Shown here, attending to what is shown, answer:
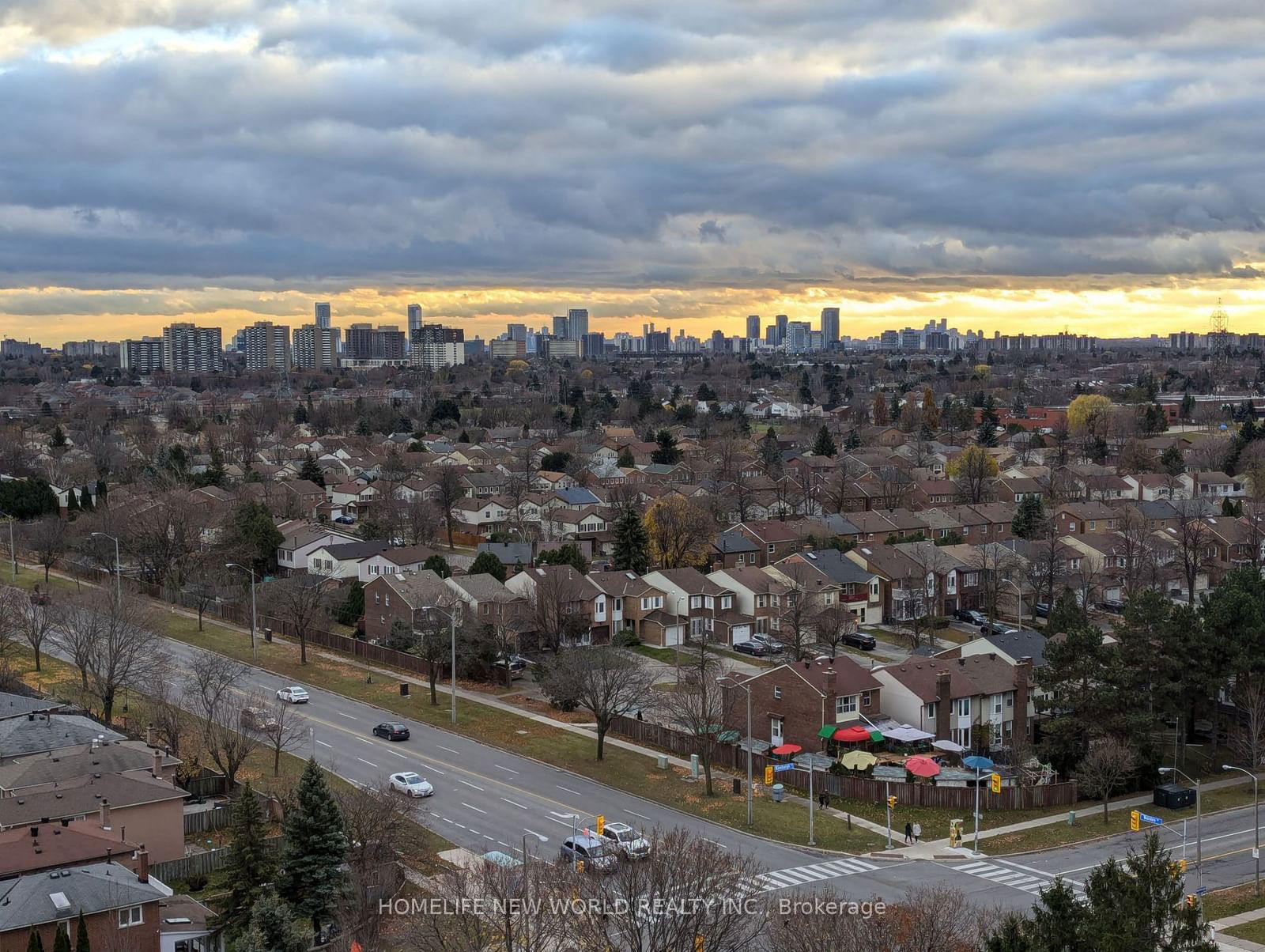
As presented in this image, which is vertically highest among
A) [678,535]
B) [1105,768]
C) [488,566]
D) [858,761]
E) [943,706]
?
[678,535]

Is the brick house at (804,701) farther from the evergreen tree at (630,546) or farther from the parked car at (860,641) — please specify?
the evergreen tree at (630,546)

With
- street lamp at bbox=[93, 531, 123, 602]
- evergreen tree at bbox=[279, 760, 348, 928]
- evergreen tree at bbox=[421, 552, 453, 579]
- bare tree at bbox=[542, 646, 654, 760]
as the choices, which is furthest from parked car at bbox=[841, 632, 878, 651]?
evergreen tree at bbox=[279, 760, 348, 928]

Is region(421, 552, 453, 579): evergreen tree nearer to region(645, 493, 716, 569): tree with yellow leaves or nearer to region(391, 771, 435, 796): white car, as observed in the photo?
region(645, 493, 716, 569): tree with yellow leaves

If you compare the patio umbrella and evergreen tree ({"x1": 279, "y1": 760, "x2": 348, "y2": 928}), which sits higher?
evergreen tree ({"x1": 279, "y1": 760, "x2": 348, "y2": 928})

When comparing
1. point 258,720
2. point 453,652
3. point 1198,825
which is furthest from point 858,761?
point 258,720


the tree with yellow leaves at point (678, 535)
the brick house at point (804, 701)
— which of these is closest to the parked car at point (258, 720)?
the brick house at point (804, 701)

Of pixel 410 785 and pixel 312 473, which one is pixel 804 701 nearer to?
pixel 410 785

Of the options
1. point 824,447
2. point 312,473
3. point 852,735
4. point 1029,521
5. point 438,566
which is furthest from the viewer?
point 824,447
